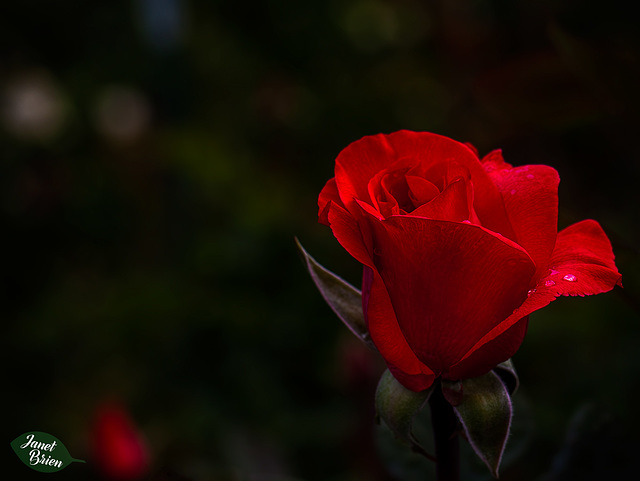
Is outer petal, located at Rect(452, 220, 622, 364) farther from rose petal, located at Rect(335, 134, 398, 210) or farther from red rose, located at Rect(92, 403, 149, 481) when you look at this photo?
red rose, located at Rect(92, 403, 149, 481)

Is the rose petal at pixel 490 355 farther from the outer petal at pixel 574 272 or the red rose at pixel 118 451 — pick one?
the red rose at pixel 118 451

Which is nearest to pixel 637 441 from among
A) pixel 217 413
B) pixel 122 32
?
pixel 217 413

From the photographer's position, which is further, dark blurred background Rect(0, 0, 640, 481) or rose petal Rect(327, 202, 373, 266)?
dark blurred background Rect(0, 0, 640, 481)


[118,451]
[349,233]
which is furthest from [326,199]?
[118,451]

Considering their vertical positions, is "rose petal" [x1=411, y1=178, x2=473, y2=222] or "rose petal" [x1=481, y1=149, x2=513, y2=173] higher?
"rose petal" [x1=411, y1=178, x2=473, y2=222]

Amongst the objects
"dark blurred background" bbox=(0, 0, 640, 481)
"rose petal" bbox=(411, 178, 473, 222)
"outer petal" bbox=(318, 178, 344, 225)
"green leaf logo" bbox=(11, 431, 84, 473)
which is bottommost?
"dark blurred background" bbox=(0, 0, 640, 481)

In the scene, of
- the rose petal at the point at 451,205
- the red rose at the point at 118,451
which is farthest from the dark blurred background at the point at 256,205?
the rose petal at the point at 451,205

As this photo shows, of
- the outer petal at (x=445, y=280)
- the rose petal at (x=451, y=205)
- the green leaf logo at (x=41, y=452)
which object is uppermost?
the rose petal at (x=451, y=205)

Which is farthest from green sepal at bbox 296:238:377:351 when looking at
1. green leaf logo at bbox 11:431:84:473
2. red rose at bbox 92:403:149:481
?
red rose at bbox 92:403:149:481
